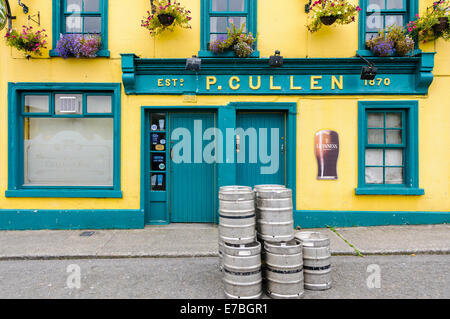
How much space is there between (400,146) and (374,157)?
2.02 ft

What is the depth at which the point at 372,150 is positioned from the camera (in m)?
6.41

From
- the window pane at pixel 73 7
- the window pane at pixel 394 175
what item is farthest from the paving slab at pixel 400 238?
the window pane at pixel 73 7

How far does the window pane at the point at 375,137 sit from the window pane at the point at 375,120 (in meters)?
0.14

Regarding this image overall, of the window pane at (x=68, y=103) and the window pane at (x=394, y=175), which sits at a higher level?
the window pane at (x=68, y=103)

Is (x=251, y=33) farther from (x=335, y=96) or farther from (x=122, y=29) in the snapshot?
(x=122, y=29)

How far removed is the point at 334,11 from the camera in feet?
18.9

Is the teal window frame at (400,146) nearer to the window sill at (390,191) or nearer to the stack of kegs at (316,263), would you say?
the window sill at (390,191)

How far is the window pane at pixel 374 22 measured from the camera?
6.38 metres

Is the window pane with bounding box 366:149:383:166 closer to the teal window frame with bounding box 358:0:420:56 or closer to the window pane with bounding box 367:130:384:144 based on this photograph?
the window pane with bounding box 367:130:384:144

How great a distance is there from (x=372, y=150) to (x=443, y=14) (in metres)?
3.21

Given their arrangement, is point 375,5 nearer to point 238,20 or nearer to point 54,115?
point 238,20
